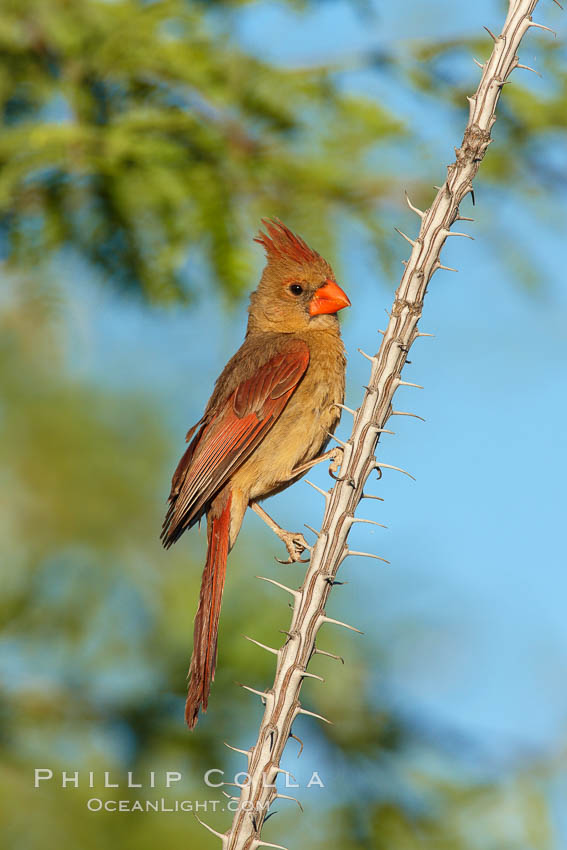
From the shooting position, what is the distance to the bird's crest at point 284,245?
3.89 meters

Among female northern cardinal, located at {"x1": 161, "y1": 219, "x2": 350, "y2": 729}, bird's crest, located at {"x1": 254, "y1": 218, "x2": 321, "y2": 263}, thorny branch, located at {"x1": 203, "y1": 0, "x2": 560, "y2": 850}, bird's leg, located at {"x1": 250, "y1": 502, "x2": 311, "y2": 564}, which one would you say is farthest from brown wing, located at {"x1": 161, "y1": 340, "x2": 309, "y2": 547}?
Answer: thorny branch, located at {"x1": 203, "y1": 0, "x2": 560, "y2": 850}

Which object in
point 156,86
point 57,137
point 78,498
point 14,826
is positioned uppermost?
point 156,86

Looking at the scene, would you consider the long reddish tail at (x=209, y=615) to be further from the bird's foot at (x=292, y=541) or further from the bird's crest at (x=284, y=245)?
the bird's crest at (x=284, y=245)

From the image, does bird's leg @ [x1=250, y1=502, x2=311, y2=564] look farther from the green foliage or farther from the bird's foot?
the green foliage

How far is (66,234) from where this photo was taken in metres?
4.24

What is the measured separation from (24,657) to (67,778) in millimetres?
613

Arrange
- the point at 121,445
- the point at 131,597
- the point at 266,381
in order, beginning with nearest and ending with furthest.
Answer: the point at 266,381 → the point at 131,597 → the point at 121,445

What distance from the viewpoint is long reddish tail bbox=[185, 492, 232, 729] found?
2506 millimetres

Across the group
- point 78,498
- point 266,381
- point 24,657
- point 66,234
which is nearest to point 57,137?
point 66,234

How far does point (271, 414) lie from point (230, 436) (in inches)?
7.5

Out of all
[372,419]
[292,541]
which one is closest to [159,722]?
[292,541]

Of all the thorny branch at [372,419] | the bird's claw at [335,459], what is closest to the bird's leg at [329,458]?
the bird's claw at [335,459]

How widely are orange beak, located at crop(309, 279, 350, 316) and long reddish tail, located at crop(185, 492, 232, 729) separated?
97cm

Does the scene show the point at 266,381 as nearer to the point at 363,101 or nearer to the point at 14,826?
the point at 363,101
